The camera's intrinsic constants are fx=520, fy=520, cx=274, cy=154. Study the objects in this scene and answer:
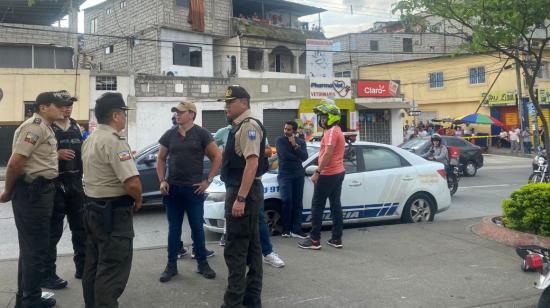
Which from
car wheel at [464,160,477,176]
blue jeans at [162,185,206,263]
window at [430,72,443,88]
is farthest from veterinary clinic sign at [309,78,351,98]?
blue jeans at [162,185,206,263]

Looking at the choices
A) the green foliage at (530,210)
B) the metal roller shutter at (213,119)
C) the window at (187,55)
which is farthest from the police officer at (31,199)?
the window at (187,55)

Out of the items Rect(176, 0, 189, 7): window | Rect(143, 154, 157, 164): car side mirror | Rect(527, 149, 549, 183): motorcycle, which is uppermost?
Rect(176, 0, 189, 7): window

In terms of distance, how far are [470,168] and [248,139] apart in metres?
15.5

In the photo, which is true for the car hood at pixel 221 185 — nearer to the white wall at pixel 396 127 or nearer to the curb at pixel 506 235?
the curb at pixel 506 235

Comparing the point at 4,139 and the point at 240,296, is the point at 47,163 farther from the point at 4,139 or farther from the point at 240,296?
the point at 4,139

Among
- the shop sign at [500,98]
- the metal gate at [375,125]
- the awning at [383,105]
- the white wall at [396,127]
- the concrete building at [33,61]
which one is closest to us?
the concrete building at [33,61]

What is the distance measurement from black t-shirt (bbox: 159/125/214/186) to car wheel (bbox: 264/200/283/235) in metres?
2.09

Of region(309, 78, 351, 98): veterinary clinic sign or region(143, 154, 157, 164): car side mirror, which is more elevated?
region(309, 78, 351, 98): veterinary clinic sign

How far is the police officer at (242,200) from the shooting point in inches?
170

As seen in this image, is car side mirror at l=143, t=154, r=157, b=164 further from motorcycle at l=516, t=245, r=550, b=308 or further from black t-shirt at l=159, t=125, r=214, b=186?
motorcycle at l=516, t=245, r=550, b=308

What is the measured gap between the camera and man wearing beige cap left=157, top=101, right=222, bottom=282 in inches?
207

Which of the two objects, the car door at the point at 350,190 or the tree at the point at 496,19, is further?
the car door at the point at 350,190

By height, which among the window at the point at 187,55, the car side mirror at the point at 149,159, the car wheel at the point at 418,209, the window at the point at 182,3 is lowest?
the car wheel at the point at 418,209

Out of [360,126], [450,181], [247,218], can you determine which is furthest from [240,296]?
[360,126]
